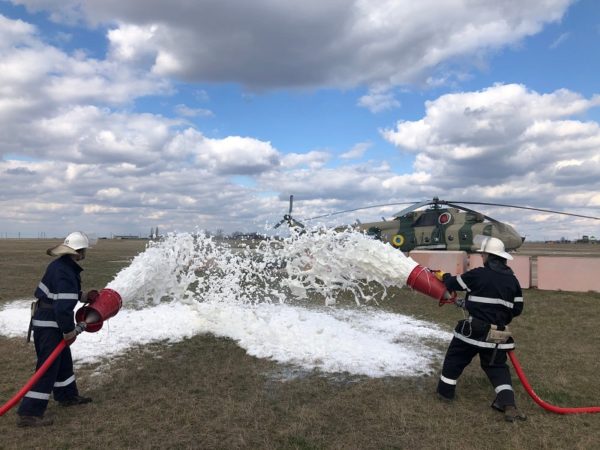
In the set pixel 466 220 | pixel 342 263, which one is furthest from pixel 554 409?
pixel 466 220

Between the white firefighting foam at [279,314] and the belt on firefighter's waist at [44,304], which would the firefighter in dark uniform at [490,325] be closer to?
the white firefighting foam at [279,314]

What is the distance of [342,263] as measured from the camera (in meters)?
7.56

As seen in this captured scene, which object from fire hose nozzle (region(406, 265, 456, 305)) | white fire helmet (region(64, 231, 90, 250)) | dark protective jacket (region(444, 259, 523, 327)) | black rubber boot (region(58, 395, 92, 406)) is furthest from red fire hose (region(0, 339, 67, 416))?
dark protective jacket (region(444, 259, 523, 327))

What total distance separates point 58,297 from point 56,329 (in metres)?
0.46

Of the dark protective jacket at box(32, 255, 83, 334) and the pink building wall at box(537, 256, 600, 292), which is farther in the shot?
the pink building wall at box(537, 256, 600, 292)

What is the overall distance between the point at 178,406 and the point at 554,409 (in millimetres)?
4597

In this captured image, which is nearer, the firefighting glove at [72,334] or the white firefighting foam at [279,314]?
the firefighting glove at [72,334]

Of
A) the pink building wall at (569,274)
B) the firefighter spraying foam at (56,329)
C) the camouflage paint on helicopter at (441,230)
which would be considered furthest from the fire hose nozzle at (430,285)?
the camouflage paint on helicopter at (441,230)

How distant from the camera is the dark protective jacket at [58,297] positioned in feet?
16.1

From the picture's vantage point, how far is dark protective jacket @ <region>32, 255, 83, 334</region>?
193 inches

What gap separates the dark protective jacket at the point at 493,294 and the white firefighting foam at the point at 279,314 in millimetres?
1169

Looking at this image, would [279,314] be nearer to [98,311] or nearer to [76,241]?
[98,311]

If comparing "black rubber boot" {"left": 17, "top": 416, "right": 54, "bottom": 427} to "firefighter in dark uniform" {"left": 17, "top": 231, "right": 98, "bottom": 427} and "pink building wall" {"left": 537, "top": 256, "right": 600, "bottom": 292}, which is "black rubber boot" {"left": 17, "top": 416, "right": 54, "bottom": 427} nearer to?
"firefighter in dark uniform" {"left": 17, "top": 231, "right": 98, "bottom": 427}

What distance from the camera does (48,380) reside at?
4859 mm
